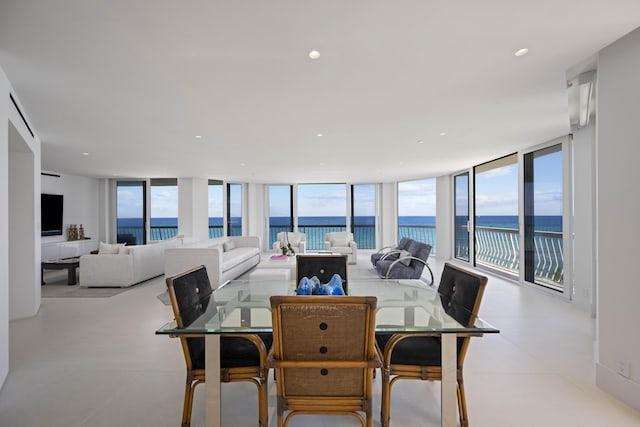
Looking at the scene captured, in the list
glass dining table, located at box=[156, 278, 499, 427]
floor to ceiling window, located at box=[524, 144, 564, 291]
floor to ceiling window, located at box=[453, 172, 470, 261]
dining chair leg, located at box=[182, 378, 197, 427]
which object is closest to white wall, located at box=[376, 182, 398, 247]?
floor to ceiling window, located at box=[453, 172, 470, 261]

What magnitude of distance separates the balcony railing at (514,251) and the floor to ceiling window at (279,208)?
5323mm

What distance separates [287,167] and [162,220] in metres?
5.07

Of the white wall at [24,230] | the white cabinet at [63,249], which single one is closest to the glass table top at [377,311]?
the white wall at [24,230]

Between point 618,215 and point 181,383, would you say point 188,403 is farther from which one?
point 618,215

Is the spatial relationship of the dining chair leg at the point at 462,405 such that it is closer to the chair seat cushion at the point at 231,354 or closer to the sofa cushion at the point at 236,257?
the chair seat cushion at the point at 231,354

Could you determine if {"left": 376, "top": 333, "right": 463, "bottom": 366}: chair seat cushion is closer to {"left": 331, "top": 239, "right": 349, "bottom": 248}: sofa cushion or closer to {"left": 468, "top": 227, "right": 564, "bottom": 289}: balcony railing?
{"left": 468, "top": 227, "right": 564, "bottom": 289}: balcony railing

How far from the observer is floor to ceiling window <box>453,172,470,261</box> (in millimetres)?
7336

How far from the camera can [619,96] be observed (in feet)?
6.48

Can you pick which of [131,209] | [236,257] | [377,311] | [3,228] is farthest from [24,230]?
[131,209]

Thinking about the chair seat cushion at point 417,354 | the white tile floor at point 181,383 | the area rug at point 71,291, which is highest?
the chair seat cushion at point 417,354

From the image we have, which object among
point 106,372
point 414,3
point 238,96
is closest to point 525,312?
point 414,3

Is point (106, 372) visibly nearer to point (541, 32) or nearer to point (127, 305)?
point (127, 305)

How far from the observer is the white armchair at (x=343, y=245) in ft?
24.1

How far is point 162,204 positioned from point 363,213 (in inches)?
251
